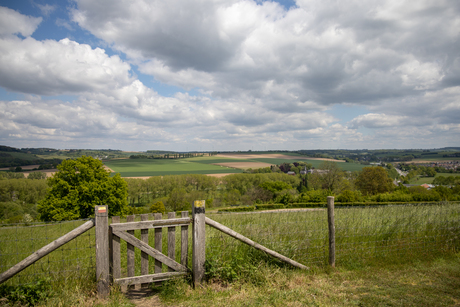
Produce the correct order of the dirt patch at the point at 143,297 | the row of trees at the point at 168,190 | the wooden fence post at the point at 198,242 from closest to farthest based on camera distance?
Answer: the dirt patch at the point at 143,297, the wooden fence post at the point at 198,242, the row of trees at the point at 168,190

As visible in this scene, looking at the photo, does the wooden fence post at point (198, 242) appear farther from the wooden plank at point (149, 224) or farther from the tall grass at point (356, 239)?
the tall grass at point (356, 239)

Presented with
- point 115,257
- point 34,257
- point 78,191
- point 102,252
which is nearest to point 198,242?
point 115,257

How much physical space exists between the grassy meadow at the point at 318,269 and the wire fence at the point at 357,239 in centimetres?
2

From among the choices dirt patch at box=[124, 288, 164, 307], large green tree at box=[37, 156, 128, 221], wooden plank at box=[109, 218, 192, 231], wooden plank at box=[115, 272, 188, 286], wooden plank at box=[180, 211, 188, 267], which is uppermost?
wooden plank at box=[109, 218, 192, 231]

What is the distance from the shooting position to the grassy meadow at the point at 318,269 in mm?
4438

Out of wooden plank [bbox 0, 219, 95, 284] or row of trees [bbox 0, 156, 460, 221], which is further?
row of trees [bbox 0, 156, 460, 221]

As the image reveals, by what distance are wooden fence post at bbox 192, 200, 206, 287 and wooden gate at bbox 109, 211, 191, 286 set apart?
0.20 metres

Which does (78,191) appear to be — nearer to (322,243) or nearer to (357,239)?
(322,243)

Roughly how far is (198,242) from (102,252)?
1741mm

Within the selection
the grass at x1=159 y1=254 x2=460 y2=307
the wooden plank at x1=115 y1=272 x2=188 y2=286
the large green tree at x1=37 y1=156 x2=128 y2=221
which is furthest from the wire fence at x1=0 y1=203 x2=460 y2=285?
the large green tree at x1=37 y1=156 x2=128 y2=221

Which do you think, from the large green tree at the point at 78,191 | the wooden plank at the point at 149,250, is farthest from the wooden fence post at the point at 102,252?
the large green tree at the point at 78,191

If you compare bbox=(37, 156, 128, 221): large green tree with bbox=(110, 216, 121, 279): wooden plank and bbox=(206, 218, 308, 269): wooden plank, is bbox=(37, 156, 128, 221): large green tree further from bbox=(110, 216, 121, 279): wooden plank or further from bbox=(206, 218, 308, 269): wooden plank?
bbox=(206, 218, 308, 269): wooden plank

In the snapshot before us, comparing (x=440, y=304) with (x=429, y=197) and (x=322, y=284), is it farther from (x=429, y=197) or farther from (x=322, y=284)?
(x=429, y=197)

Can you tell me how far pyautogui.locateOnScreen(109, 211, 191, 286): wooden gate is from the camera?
15.0ft
